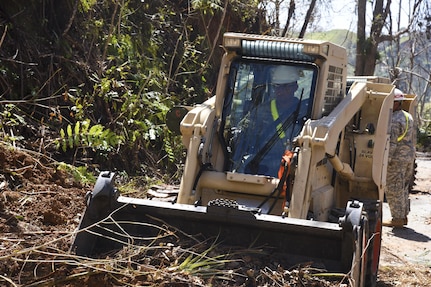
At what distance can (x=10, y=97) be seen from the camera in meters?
9.70

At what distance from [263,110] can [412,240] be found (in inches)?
162

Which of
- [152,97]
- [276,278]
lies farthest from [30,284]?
[152,97]

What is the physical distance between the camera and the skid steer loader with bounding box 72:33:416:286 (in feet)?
18.9

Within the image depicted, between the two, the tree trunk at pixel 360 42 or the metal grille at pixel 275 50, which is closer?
A: the metal grille at pixel 275 50

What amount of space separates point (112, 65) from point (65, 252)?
6997mm

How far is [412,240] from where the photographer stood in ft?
32.9

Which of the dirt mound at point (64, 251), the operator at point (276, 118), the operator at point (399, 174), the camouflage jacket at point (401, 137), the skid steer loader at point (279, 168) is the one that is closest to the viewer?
the dirt mound at point (64, 251)

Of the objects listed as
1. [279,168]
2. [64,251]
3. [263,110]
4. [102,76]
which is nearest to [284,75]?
[263,110]

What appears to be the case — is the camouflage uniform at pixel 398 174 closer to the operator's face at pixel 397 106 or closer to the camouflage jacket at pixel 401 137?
the camouflage jacket at pixel 401 137

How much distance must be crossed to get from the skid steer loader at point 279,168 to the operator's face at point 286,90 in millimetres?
16

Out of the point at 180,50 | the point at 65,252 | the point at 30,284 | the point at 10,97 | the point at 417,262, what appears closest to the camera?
the point at 30,284

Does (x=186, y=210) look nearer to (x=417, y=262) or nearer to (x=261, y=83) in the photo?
(x=261, y=83)

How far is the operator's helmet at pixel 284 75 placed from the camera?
23.1 feet

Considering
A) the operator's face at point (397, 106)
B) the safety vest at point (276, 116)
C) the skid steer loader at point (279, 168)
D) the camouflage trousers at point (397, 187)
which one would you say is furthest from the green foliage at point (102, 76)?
the operator's face at point (397, 106)
